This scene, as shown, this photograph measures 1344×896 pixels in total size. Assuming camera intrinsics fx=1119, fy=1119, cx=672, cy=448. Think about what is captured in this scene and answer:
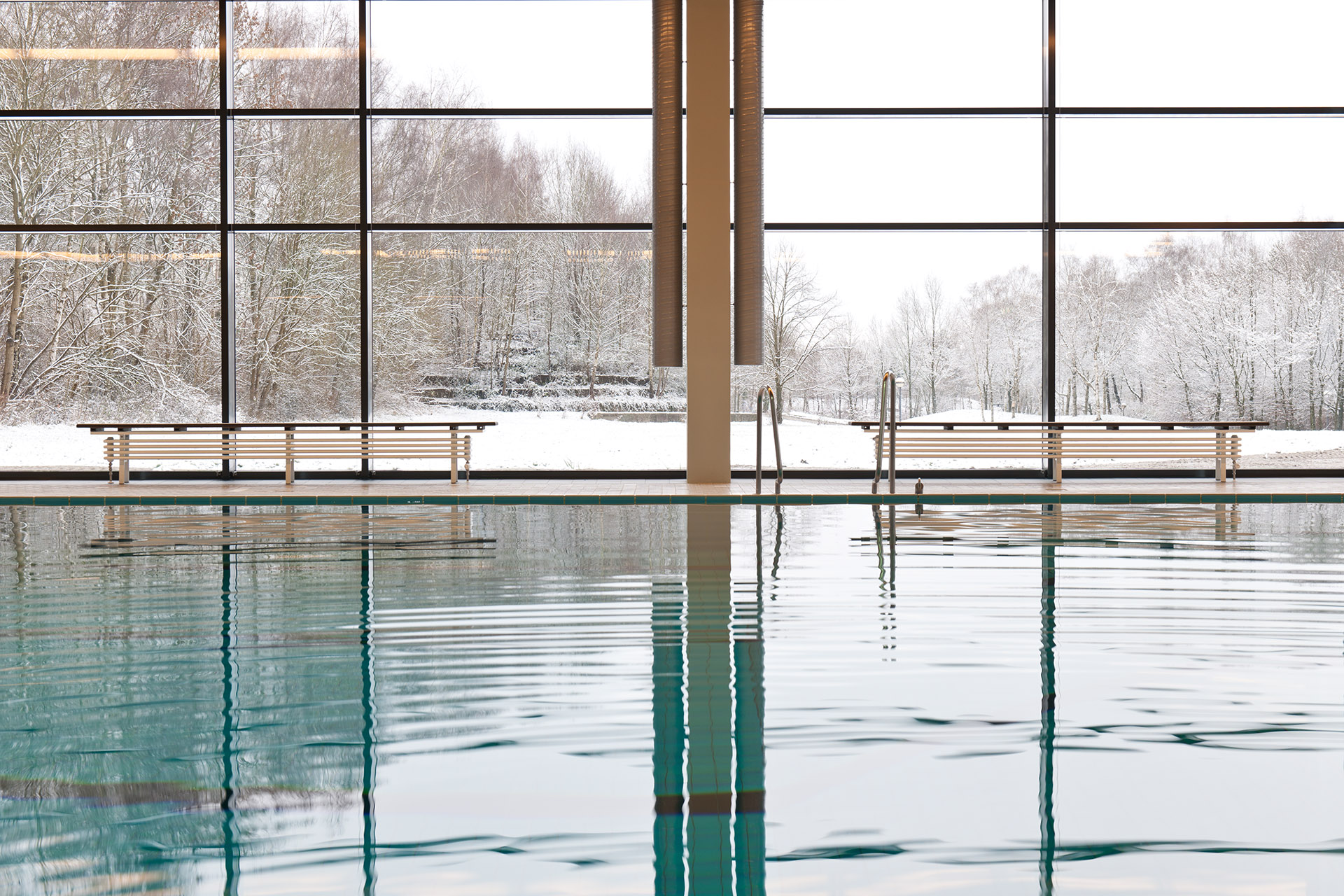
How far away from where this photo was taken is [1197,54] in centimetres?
1022

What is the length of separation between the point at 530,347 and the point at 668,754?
26.7 ft

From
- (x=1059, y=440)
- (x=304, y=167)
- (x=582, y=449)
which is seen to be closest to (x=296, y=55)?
(x=304, y=167)

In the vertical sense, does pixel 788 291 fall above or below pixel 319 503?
above

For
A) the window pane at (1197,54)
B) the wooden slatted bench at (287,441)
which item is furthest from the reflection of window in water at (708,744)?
the window pane at (1197,54)

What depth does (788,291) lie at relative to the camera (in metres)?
10.4

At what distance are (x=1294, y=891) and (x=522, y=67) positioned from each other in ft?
32.0

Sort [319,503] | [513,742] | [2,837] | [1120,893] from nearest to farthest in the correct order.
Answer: [1120,893], [2,837], [513,742], [319,503]

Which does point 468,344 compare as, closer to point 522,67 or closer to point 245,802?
point 522,67

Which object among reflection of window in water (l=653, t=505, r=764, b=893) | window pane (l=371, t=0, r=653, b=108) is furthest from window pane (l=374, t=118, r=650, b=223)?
reflection of window in water (l=653, t=505, r=764, b=893)

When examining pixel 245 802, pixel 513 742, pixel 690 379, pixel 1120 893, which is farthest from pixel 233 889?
pixel 690 379

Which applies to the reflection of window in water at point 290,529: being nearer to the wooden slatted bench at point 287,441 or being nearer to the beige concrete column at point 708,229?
the wooden slatted bench at point 287,441

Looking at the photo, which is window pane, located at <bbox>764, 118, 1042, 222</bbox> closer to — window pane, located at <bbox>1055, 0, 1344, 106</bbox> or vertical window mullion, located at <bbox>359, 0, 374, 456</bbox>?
window pane, located at <bbox>1055, 0, 1344, 106</bbox>

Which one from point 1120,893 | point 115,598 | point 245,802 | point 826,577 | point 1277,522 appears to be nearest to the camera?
point 1120,893

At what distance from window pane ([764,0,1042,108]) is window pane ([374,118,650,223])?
4.87 ft
